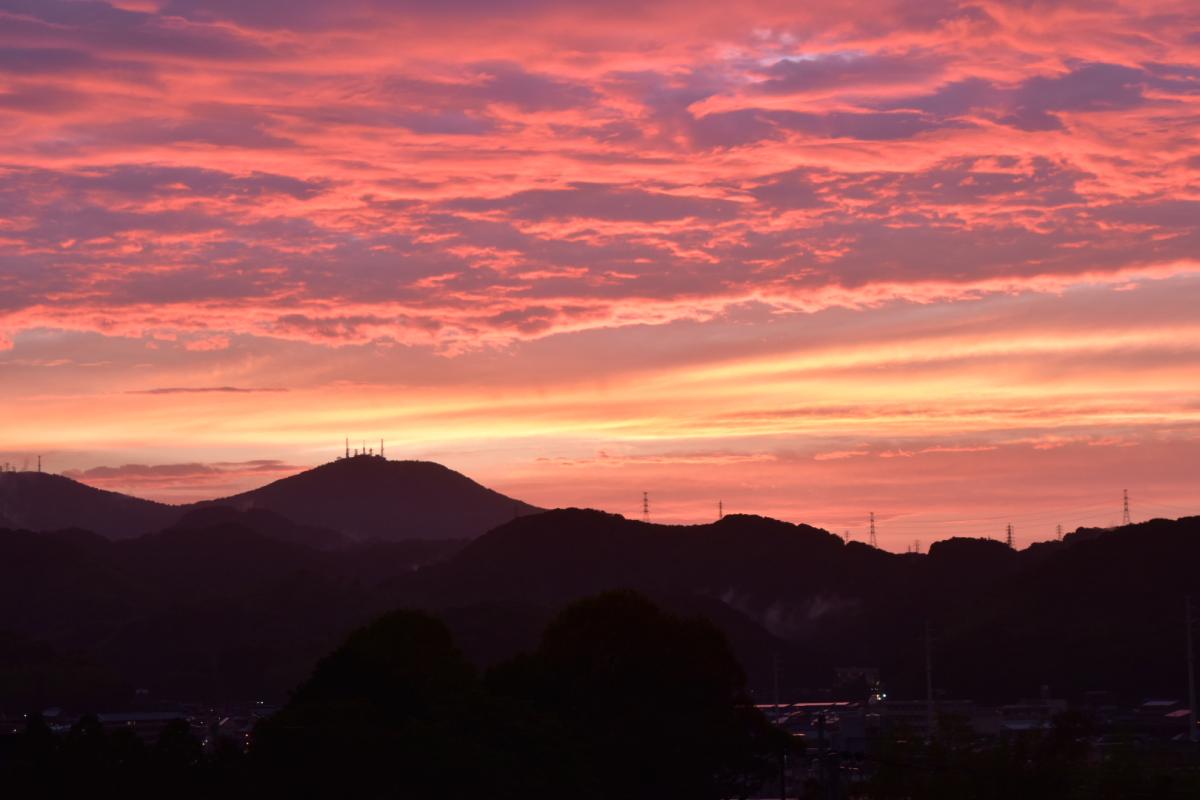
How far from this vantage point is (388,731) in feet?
189

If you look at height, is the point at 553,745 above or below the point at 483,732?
below

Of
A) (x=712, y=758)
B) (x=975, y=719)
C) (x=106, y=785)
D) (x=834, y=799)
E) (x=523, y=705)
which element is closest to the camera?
(x=834, y=799)

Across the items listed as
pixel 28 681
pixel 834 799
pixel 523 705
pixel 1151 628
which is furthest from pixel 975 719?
pixel 28 681

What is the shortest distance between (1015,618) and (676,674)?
129309 mm

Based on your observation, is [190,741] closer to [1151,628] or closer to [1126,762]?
[1126,762]

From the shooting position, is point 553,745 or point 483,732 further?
point 553,745

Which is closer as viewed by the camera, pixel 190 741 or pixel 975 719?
pixel 190 741

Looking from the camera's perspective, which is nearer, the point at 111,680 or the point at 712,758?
the point at 712,758

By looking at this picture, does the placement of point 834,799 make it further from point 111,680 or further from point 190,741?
point 111,680

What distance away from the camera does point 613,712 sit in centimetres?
7206

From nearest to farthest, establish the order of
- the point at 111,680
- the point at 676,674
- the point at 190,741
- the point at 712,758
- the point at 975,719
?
1. the point at 190,741
2. the point at 712,758
3. the point at 676,674
4. the point at 975,719
5. the point at 111,680

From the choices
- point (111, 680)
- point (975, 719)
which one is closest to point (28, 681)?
point (111, 680)

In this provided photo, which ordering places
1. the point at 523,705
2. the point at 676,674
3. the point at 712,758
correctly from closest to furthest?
the point at 523,705 → the point at 712,758 → the point at 676,674

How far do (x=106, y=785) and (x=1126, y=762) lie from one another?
37.8 metres
